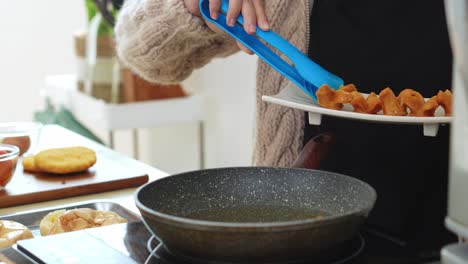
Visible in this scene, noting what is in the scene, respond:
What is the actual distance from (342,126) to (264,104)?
0.29m

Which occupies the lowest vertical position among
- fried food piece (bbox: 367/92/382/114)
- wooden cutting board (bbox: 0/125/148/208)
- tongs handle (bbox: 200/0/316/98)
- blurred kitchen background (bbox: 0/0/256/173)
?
blurred kitchen background (bbox: 0/0/256/173)

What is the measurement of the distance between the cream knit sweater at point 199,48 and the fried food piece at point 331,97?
0.35m

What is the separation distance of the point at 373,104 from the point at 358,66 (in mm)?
271

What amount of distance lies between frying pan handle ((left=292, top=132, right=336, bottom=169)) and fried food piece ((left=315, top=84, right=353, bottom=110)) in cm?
5

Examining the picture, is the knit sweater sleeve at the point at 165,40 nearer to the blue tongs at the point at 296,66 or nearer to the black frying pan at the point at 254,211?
the blue tongs at the point at 296,66

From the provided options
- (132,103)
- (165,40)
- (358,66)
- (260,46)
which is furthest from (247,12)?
(132,103)

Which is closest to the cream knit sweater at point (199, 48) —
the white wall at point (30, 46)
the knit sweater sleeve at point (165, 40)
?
the knit sweater sleeve at point (165, 40)

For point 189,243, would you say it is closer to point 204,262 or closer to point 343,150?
point 204,262

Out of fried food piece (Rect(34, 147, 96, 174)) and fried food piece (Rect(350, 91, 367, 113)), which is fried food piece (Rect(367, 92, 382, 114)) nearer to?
fried food piece (Rect(350, 91, 367, 113))

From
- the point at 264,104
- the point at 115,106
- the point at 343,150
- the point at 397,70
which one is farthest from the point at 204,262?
the point at 115,106

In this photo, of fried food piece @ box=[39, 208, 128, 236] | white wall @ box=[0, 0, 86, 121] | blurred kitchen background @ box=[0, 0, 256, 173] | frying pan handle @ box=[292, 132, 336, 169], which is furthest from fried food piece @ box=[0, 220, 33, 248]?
white wall @ box=[0, 0, 86, 121]

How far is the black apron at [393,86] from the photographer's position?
81 cm

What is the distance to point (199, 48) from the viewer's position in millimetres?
1478

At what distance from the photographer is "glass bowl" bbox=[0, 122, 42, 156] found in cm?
144
